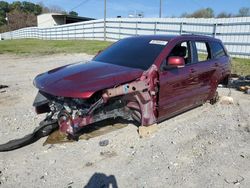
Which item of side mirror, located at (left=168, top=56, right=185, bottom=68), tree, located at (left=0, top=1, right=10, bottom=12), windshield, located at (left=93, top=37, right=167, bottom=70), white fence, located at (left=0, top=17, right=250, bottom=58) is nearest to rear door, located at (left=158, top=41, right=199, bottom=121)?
side mirror, located at (left=168, top=56, right=185, bottom=68)

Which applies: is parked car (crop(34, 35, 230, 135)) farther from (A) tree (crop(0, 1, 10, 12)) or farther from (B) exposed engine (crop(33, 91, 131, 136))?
(A) tree (crop(0, 1, 10, 12))

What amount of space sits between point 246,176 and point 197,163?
67 cm

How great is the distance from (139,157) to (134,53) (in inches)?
81.2

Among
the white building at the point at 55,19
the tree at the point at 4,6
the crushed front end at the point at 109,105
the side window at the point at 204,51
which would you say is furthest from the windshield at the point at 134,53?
the tree at the point at 4,6

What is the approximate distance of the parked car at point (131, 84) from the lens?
4.39 metres

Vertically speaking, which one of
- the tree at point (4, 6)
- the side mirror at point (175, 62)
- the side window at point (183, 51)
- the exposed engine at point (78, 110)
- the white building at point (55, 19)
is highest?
the tree at point (4, 6)

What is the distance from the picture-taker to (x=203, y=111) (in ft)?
21.9

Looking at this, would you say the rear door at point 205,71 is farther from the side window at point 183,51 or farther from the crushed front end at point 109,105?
the crushed front end at point 109,105

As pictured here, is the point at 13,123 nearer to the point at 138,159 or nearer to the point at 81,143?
the point at 81,143

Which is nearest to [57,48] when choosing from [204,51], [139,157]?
[204,51]

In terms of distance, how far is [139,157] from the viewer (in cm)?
435

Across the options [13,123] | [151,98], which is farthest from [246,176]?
[13,123]

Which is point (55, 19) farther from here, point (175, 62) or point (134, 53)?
point (175, 62)

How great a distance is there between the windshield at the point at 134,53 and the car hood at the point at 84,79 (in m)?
0.27
